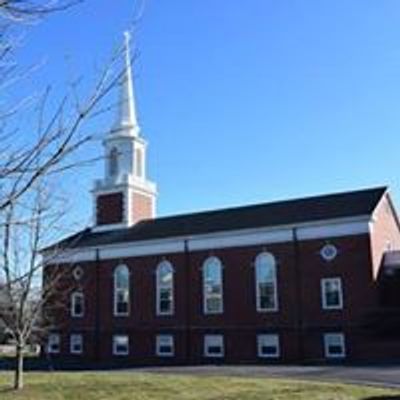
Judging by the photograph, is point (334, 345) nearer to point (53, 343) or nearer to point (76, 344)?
point (76, 344)

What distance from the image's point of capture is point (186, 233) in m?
48.8

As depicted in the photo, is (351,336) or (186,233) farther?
(186,233)

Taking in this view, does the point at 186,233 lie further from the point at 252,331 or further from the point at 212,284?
the point at 252,331

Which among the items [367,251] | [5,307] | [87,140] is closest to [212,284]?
[367,251]

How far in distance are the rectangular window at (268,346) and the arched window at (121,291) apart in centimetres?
1026

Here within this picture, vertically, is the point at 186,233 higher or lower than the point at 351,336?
higher

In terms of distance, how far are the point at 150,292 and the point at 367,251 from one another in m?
14.7

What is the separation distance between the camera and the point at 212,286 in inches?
1842

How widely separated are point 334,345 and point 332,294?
2.67 m

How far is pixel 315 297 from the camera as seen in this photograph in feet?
140

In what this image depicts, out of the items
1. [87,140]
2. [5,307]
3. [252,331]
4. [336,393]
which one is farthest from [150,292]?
[87,140]

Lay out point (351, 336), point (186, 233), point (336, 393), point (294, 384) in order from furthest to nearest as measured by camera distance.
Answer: point (186, 233) → point (351, 336) → point (294, 384) → point (336, 393)

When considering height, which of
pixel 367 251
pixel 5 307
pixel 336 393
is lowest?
pixel 336 393

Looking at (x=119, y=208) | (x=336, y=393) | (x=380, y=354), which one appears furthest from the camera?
(x=119, y=208)
